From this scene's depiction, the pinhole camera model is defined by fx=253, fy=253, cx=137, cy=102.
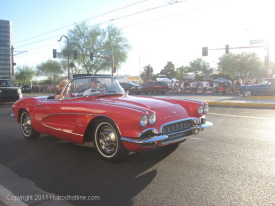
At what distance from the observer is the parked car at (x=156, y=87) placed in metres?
27.9

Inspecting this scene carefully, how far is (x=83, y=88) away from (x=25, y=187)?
2.28 m

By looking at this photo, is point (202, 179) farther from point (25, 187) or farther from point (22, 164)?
point (22, 164)

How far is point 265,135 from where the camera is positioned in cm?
548

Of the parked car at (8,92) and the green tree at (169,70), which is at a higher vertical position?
the green tree at (169,70)

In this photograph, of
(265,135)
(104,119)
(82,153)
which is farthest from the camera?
(265,135)

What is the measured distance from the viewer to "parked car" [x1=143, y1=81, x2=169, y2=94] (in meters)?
27.9

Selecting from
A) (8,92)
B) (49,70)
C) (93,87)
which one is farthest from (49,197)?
(49,70)

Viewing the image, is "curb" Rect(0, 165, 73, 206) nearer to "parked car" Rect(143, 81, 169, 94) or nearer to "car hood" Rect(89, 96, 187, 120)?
"car hood" Rect(89, 96, 187, 120)

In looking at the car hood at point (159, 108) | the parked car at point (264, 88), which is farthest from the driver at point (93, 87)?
the parked car at point (264, 88)

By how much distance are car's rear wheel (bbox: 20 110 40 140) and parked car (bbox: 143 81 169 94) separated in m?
→ 22.7

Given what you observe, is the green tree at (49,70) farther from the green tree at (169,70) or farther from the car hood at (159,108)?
the car hood at (159,108)

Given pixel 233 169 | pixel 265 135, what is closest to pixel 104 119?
pixel 233 169

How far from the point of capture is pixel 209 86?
26.2 metres

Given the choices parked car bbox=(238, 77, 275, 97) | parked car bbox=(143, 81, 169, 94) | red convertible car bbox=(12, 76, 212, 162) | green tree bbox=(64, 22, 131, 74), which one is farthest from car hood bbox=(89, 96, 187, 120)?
green tree bbox=(64, 22, 131, 74)
